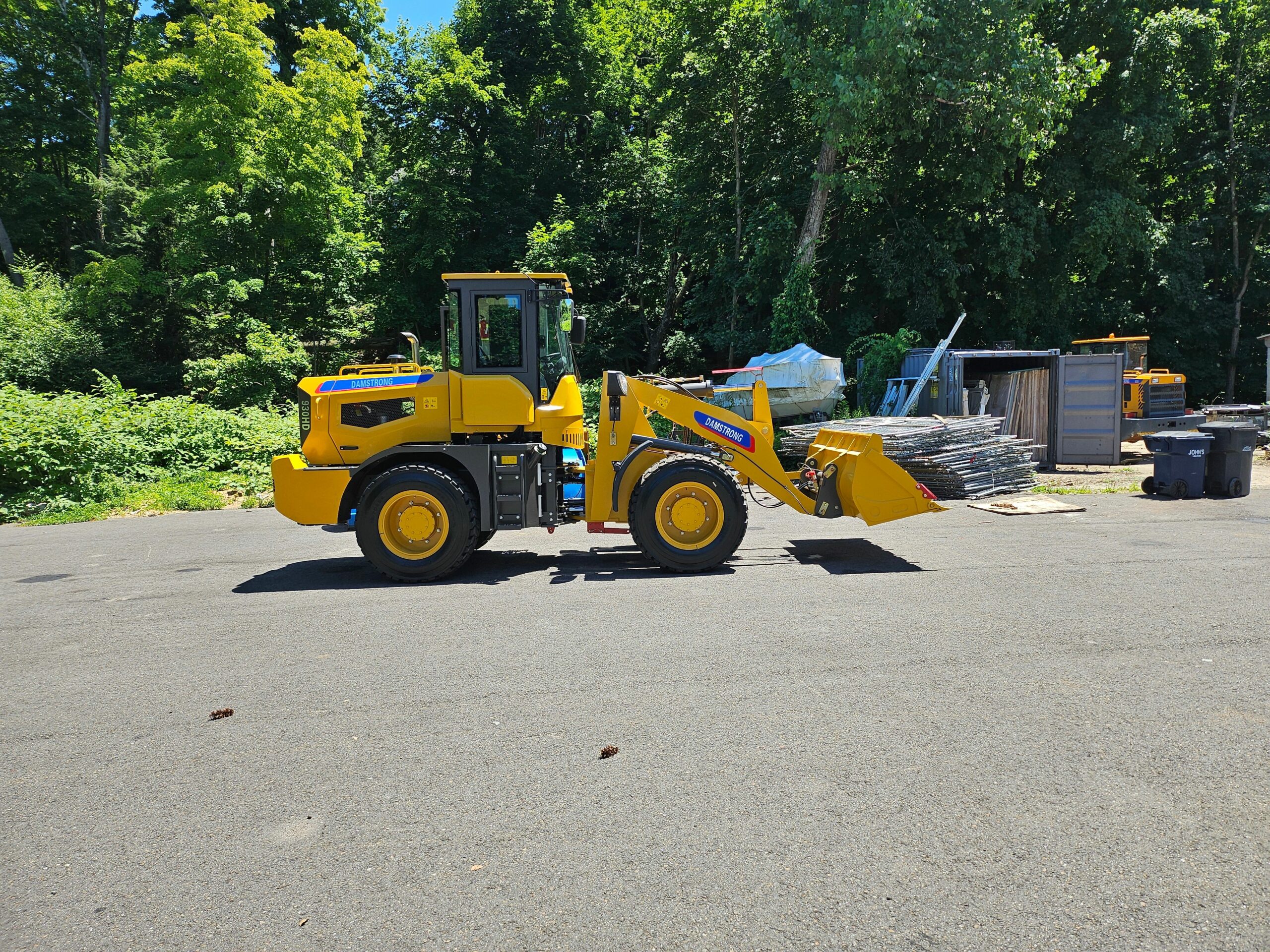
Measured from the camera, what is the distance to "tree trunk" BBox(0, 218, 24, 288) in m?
26.7

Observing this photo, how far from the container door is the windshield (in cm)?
1387

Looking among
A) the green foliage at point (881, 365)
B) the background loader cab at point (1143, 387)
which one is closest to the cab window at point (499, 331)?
the green foliage at point (881, 365)

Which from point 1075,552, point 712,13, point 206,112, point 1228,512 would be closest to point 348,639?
point 1075,552

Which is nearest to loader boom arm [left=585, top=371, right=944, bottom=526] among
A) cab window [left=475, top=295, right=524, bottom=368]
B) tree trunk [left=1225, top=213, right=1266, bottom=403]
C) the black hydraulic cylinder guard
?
the black hydraulic cylinder guard

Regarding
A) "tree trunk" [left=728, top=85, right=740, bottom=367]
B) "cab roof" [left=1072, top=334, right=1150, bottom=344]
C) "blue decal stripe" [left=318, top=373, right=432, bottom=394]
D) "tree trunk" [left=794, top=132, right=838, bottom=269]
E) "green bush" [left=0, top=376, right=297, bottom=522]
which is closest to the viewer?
"blue decal stripe" [left=318, top=373, right=432, bottom=394]

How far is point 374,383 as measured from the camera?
8.49 m

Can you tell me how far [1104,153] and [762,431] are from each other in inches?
805

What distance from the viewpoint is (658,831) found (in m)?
3.35

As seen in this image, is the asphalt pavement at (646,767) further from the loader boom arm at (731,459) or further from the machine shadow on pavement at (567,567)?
the loader boom arm at (731,459)

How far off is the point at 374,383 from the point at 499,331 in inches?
56.0

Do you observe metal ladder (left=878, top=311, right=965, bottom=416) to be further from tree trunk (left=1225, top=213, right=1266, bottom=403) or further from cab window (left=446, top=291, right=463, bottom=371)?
tree trunk (left=1225, top=213, right=1266, bottom=403)

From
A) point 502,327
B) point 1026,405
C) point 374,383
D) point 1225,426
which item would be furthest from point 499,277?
point 1026,405

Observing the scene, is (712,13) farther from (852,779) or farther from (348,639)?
(852,779)

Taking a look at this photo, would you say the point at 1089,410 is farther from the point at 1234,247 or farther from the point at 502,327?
the point at 1234,247
